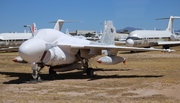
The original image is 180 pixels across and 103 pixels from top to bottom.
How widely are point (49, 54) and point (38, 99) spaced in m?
4.88

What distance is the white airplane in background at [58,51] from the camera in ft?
44.1

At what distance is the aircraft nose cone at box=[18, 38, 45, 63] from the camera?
1304cm

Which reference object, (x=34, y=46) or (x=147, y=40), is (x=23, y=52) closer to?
(x=34, y=46)

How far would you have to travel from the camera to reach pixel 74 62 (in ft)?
55.8

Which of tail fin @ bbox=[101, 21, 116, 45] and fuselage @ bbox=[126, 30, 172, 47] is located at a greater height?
tail fin @ bbox=[101, 21, 116, 45]

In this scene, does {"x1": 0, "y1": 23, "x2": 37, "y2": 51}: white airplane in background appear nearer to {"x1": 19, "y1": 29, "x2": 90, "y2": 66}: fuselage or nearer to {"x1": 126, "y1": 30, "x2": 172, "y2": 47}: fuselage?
{"x1": 126, "y1": 30, "x2": 172, "y2": 47}: fuselage

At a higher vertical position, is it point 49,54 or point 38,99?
point 49,54

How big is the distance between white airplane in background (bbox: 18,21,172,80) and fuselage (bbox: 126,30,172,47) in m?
25.2

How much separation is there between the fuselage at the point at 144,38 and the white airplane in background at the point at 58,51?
25163 millimetres

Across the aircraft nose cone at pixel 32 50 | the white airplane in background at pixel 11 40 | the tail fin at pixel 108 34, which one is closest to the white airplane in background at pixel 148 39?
the white airplane in background at pixel 11 40

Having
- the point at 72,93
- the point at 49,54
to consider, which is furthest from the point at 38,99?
Answer: the point at 49,54

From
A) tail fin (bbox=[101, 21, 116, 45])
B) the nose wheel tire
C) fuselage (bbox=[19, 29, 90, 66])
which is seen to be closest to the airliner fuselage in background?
tail fin (bbox=[101, 21, 116, 45])

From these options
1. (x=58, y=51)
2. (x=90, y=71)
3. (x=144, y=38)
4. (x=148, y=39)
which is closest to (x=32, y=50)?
(x=58, y=51)

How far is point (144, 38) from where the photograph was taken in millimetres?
46500
